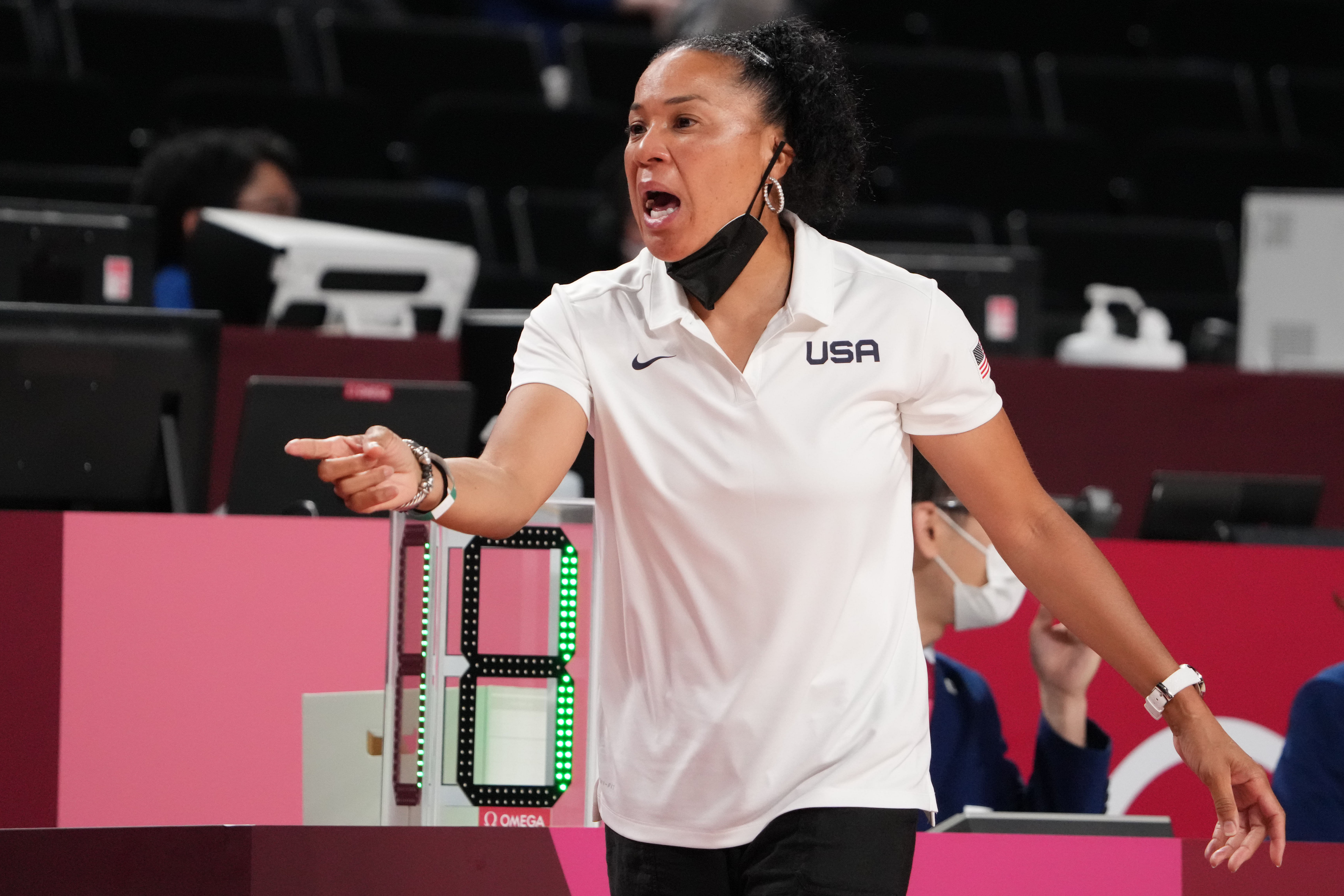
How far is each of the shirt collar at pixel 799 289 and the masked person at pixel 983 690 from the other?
2.66ft

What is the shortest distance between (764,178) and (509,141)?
16.0ft

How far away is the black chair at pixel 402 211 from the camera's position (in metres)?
5.80

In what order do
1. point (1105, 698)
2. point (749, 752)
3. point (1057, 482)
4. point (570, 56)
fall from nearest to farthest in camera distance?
point (749, 752)
point (1105, 698)
point (1057, 482)
point (570, 56)

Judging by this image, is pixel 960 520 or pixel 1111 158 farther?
pixel 1111 158

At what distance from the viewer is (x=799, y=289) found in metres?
1.64

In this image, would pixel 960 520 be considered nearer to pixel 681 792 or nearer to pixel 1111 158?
pixel 681 792

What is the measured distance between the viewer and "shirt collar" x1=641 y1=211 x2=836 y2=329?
1624mm

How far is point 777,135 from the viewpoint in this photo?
68.4 inches

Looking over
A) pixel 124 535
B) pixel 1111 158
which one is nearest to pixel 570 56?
pixel 1111 158

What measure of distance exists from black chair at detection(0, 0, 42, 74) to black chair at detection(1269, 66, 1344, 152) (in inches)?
206

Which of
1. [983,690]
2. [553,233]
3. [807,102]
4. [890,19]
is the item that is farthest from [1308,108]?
[807,102]

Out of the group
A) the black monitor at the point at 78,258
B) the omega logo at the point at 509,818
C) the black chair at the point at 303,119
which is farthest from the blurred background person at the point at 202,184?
the omega logo at the point at 509,818

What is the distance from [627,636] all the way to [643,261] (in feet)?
1.29

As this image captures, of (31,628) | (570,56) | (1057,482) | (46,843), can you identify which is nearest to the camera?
(46,843)
